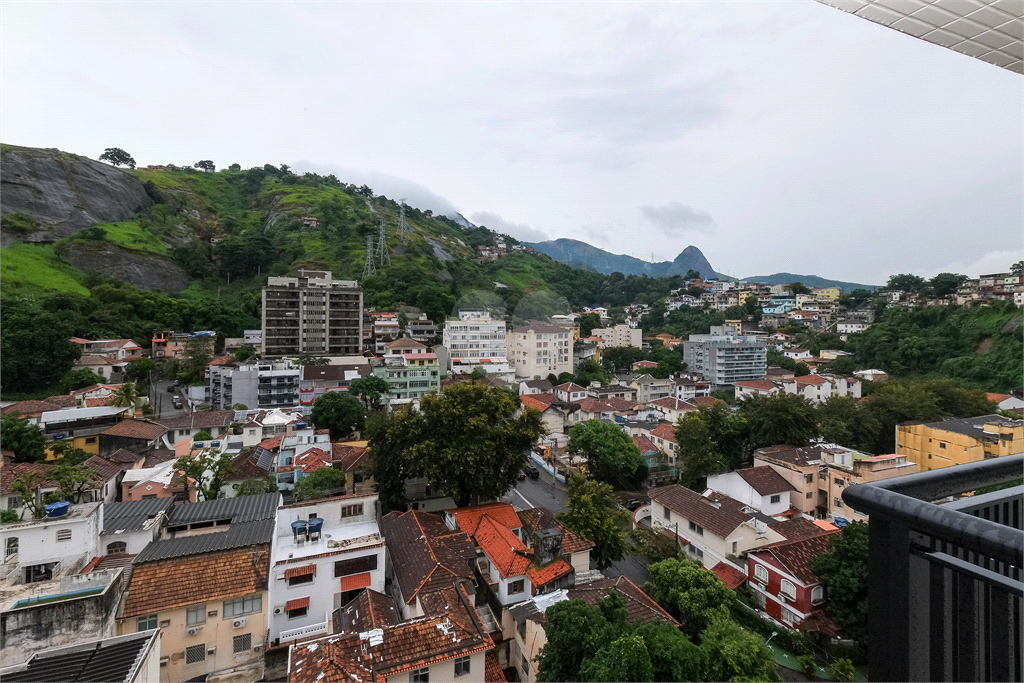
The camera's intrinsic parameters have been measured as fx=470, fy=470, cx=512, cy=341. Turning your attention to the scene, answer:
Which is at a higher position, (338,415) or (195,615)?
(338,415)

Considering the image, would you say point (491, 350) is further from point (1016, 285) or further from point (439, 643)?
point (1016, 285)

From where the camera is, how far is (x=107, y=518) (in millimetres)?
7543

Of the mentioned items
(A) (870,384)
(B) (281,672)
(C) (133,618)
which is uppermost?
(A) (870,384)

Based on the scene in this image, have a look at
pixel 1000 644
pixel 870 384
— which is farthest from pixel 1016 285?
pixel 1000 644

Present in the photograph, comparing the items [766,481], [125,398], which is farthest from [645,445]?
[125,398]

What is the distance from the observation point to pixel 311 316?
25547mm

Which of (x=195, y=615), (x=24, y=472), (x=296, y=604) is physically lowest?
(x=296, y=604)

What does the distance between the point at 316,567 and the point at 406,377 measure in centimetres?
1382

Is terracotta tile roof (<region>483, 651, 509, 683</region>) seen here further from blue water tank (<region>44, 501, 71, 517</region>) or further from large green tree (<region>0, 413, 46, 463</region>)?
large green tree (<region>0, 413, 46, 463</region>)

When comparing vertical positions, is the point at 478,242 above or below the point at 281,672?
above

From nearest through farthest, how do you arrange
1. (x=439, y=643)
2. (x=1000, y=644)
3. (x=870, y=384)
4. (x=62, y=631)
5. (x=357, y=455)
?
(x=1000, y=644), (x=62, y=631), (x=439, y=643), (x=357, y=455), (x=870, y=384)

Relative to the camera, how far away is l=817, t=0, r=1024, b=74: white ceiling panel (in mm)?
2309

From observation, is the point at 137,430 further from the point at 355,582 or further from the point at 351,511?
the point at 355,582

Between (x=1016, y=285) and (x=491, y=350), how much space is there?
3072cm
